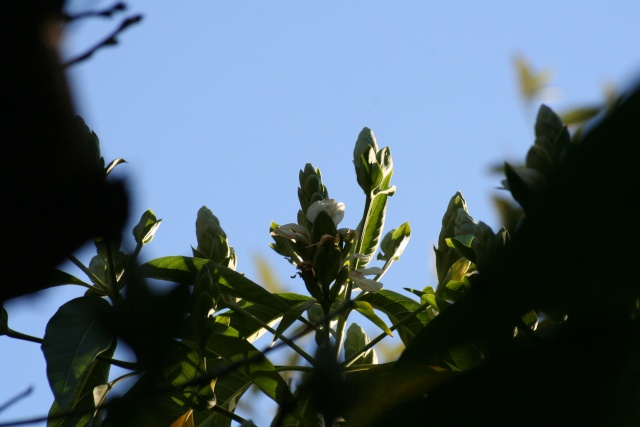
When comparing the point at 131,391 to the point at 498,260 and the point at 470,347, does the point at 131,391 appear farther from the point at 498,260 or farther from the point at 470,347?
the point at 470,347

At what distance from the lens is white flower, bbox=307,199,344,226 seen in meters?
1.24

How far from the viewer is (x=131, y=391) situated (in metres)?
0.47

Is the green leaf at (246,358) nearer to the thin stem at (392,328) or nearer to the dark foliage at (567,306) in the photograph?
the thin stem at (392,328)

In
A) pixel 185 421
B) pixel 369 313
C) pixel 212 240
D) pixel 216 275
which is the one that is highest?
pixel 212 240

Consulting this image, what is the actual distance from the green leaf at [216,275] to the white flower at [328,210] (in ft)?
0.49

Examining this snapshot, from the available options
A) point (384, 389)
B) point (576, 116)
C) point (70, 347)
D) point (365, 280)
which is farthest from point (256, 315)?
point (576, 116)

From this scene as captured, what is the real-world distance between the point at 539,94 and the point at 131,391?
18.7 inches

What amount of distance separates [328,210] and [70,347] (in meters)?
0.44

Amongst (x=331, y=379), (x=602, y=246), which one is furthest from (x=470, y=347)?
(x=602, y=246)

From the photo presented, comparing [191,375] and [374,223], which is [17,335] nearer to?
[191,375]

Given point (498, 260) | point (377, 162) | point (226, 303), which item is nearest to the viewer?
point (498, 260)

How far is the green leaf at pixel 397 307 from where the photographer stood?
1.31 meters

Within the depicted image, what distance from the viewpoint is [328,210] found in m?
1.24

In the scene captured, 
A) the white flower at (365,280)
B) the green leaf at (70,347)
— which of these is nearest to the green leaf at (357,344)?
the white flower at (365,280)
